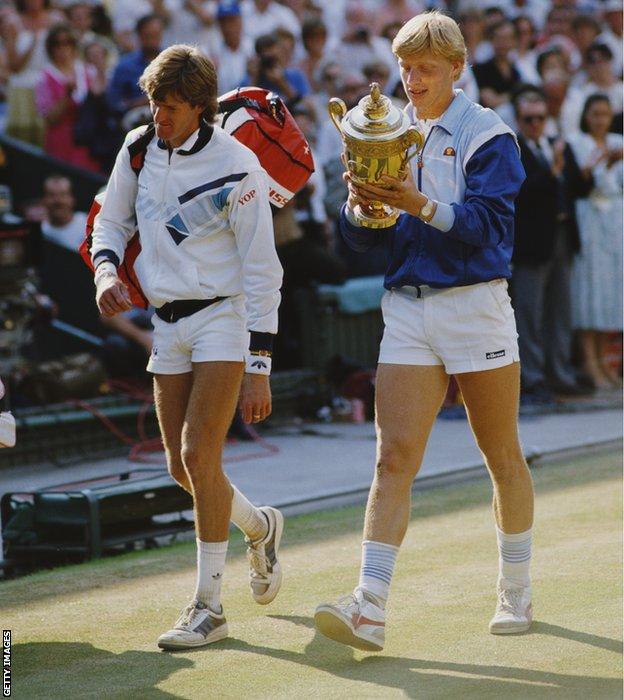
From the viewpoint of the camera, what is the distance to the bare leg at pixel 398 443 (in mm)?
4969

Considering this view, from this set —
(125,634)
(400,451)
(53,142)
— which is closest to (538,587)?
(400,451)

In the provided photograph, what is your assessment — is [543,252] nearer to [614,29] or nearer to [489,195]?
[614,29]

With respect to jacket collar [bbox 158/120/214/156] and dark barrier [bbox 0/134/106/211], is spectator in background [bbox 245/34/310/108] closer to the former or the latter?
dark barrier [bbox 0/134/106/211]

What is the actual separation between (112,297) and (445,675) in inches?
67.2

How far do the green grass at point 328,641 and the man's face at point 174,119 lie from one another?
1823 millimetres

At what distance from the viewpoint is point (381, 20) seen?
15758 millimetres

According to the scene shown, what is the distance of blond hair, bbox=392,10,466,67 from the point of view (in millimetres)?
4902

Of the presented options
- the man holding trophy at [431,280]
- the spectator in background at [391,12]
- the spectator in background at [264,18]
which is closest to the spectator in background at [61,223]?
the spectator in background at [264,18]

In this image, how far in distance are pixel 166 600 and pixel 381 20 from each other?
10.9m

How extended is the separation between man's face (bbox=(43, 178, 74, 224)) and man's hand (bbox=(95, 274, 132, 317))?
244 inches

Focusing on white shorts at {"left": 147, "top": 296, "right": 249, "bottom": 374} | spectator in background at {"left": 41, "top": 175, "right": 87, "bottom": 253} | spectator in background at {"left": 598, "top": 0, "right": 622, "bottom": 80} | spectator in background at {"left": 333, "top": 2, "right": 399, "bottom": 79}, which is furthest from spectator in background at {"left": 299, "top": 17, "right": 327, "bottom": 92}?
white shorts at {"left": 147, "top": 296, "right": 249, "bottom": 374}

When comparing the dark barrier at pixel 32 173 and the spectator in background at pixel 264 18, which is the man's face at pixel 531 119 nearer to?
the spectator in background at pixel 264 18

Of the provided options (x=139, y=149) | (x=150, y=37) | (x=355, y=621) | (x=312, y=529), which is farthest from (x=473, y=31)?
(x=355, y=621)

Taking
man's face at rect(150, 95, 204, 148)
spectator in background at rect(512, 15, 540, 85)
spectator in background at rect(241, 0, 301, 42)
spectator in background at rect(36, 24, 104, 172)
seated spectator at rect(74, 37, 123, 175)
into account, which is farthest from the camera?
spectator in background at rect(512, 15, 540, 85)
